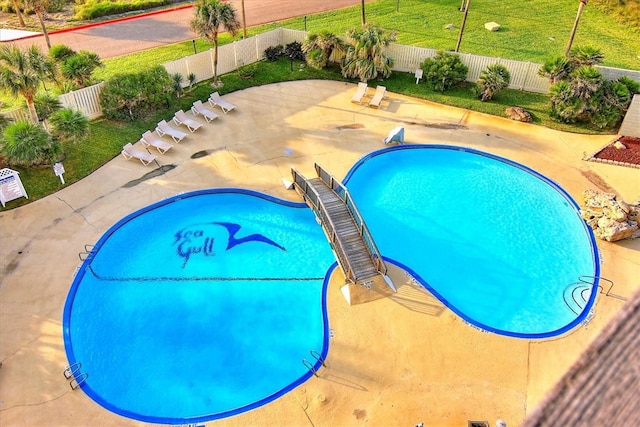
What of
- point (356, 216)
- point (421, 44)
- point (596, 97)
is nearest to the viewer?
point (356, 216)

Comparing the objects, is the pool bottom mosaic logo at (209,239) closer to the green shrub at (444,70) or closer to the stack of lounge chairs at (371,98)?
the stack of lounge chairs at (371,98)

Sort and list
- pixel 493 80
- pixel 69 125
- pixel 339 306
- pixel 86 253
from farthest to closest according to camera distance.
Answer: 1. pixel 493 80
2. pixel 69 125
3. pixel 86 253
4. pixel 339 306

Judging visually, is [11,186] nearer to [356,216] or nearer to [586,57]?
[356,216]

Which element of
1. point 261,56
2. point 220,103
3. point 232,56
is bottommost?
point 220,103

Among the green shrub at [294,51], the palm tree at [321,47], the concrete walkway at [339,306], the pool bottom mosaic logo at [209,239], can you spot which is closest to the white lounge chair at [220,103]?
the concrete walkway at [339,306]

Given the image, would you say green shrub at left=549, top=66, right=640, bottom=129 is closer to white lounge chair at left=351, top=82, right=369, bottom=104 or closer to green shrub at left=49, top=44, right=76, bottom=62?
white lounge chair at left=351, top=82, right=369, bottom=104

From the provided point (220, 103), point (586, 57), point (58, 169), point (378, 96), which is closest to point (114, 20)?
point (220, 103)

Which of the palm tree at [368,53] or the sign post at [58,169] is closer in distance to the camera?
the sign post at [58,169]

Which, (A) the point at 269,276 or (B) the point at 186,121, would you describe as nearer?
(A) the point at 269,276
